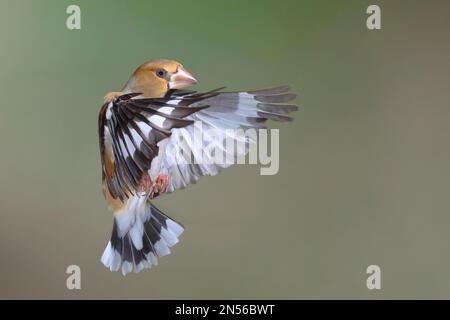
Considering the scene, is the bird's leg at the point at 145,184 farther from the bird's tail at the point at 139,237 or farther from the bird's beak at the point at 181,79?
the bird's beak at the point at 181,79

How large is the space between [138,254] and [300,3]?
32.2 inches

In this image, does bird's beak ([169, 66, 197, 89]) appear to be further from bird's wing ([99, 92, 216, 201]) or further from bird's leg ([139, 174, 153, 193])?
bird's leg ([139, 174, 153, 193])

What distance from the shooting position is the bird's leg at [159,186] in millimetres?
1593

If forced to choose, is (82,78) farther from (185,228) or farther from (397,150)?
(397,150)

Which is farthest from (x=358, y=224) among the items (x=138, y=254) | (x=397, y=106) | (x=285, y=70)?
(x=138, y=254)

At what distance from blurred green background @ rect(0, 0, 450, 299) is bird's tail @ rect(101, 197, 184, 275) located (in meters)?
0.02

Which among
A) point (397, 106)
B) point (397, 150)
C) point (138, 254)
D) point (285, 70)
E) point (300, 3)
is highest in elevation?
point (300, 3)

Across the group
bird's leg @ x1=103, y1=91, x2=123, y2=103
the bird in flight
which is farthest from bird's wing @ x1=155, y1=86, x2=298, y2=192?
bird's leg @ x1=103, y1=91, x2=123, y2=103

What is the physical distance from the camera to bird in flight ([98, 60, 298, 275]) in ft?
5.11

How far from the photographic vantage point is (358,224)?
1643mm

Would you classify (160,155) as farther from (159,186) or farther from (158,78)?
(158,78)

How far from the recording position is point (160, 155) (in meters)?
1.56

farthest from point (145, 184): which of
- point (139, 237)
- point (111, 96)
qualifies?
point (111, 96)

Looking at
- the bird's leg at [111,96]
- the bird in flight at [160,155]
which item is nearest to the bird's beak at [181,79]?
the bird in flight at [160,155]
